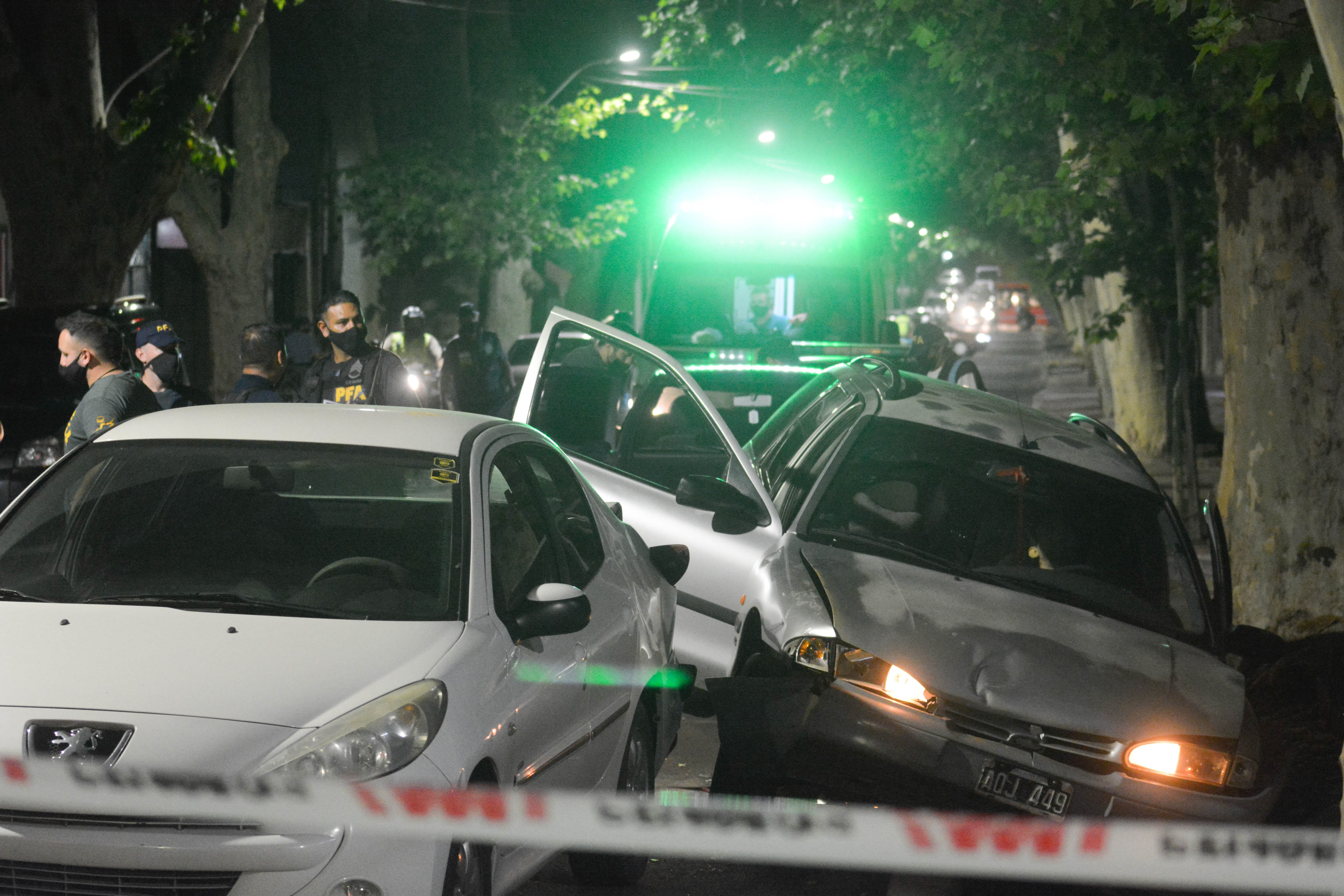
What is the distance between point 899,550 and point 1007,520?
0.69 m

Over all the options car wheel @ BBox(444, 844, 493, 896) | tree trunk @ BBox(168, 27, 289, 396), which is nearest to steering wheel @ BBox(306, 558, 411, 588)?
car wheel @ BBox(444, 844, 493, 896)

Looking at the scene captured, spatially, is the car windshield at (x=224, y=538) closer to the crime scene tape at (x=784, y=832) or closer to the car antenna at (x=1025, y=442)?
the crime scene tape at (x=784, y=832)

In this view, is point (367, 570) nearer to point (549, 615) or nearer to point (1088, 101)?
point (549, 615)

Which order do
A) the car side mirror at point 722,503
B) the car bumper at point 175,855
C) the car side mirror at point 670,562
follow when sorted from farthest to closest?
the car side mirror at point 722,503 < the car side mirror at point 670,562 < the car bumper at point 175,855

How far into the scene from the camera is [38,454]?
9.59 m

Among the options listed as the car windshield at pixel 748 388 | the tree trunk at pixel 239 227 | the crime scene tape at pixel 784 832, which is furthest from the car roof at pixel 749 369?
the tree trunk at pixel 239 227

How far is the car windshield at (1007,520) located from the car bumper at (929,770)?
1.15m

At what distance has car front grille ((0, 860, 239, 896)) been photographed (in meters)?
3.52

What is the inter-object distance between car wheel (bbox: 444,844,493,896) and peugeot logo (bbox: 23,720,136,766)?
780 mm

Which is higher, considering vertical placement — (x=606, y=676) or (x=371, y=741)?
(x=371, y=741)

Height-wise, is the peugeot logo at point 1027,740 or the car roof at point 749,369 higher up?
the car roof at point 749,369

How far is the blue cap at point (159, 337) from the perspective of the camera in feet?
27.2

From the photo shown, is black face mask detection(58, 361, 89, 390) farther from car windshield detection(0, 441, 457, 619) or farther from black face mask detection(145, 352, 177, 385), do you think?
car windshield detection(0, 441, 457, 619)

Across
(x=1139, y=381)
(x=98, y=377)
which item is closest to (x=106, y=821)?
(x=98, y=377)
